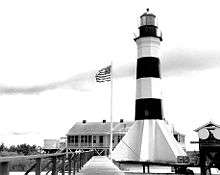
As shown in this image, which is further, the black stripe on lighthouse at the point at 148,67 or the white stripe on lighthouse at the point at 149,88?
the black stripe on lighthouse at the point at 148,67

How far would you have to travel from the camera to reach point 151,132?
101ft

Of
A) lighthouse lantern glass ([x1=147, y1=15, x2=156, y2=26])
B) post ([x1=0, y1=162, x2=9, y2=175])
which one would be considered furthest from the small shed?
post ([x1=0, y1=162, x2=9, y2=175])

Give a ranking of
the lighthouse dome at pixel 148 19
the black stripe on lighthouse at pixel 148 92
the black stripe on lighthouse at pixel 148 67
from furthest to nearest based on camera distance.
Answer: the lighthouse dome at pixel 148 19
the black stripe on lighthouse at pixel 148 67
the black stripe on lighthouse at pixel 148 92

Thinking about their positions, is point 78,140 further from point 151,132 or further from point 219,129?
point 219,129

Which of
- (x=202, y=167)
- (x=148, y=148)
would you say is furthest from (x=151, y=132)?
(x=202, y=167)

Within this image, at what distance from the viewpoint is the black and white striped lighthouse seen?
1216 inches

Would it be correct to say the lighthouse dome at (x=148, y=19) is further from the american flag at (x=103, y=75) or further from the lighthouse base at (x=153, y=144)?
the lighthouse base at (x=153, y=144)

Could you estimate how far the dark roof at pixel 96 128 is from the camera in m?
52.0

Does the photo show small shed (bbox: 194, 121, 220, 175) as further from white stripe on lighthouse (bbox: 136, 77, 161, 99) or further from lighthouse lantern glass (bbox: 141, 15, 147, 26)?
lighthouse lantern glass (bbox: 141, 15, 147, 26)

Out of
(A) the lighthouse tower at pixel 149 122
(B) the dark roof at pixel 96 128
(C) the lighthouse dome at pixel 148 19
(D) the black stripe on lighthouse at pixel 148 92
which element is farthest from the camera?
(B) the dark roof at pixel 96 128

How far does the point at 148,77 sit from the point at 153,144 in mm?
5732

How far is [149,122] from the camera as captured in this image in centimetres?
3095

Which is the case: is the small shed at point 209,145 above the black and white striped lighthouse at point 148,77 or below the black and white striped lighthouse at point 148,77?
below

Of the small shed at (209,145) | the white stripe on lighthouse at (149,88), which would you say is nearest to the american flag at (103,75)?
the white stripe on lighthouse at (149,88)
